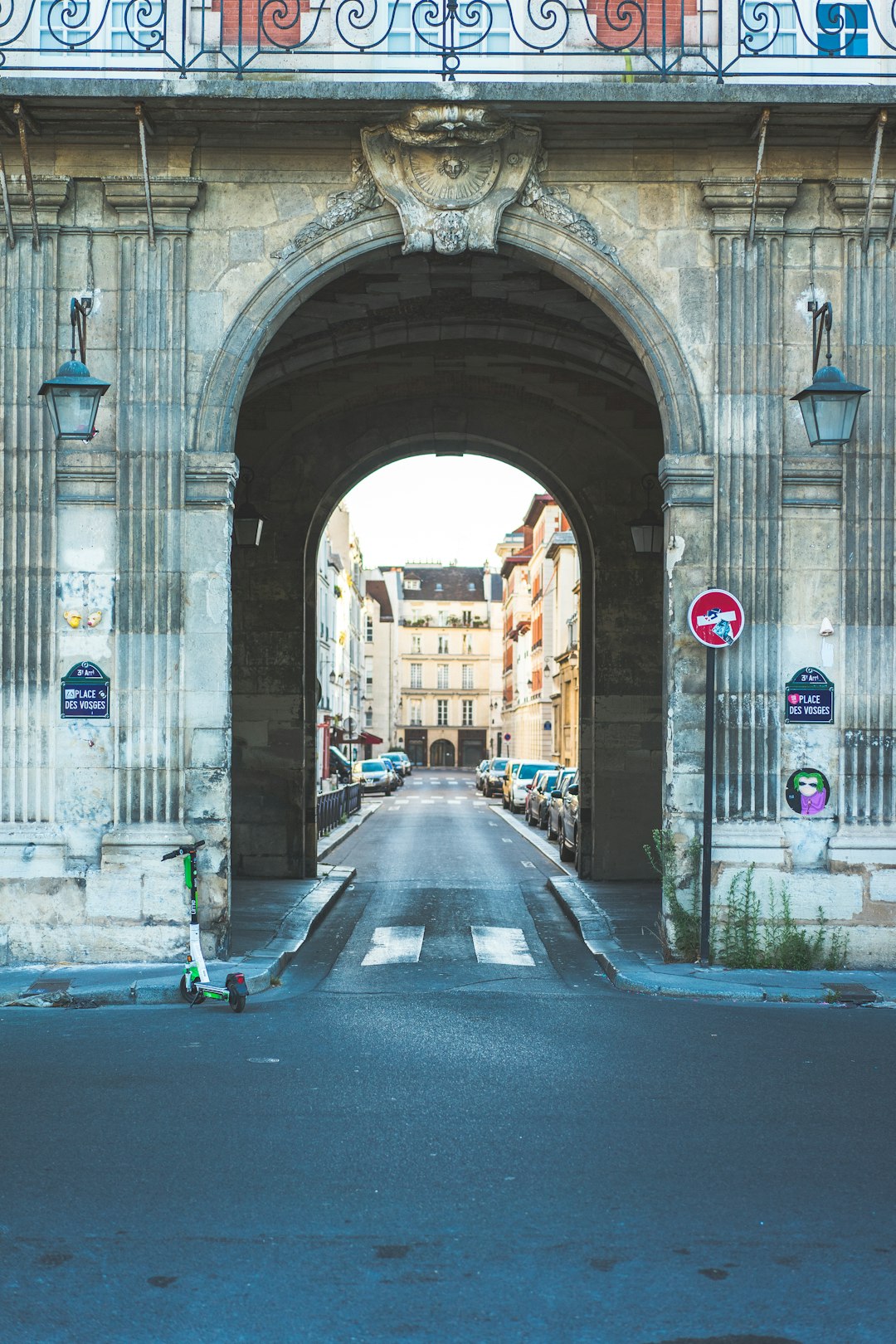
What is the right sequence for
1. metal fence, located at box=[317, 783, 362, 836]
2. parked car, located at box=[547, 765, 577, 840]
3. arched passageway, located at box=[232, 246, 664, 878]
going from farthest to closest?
metal fence, located at box=[317, 783, 362, 836], parked car, located at box=[547, 765, 577, 840], arched passageway, located at box=[232, 246, 664, 878]

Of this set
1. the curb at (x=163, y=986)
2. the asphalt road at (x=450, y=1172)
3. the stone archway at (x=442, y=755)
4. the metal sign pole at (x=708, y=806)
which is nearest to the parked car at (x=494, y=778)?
the curb at (x=163, y=986)

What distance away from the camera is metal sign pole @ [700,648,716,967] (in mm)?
11180

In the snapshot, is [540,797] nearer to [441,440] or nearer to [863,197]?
[441,440]

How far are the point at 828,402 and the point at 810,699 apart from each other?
239 centimetres

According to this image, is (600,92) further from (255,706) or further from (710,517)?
(255,706)

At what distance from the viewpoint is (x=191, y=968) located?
32.4 feet

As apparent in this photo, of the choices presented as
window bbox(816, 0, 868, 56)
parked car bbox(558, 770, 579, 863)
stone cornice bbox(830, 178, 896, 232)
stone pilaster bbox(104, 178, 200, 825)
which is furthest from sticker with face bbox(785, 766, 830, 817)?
parked car bbox(558, 770, 579, 863)

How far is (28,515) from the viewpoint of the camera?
11555 millimetres

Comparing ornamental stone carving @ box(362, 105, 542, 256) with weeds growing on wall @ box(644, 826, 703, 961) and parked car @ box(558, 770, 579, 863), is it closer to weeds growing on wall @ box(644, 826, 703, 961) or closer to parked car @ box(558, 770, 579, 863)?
weeds growing on wall @ box(644, 826, 703, 961)

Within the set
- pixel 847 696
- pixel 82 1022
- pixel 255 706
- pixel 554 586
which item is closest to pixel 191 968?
pixel 82 1022

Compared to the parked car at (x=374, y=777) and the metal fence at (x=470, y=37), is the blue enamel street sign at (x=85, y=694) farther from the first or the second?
the parked car at (x=374, y=777)

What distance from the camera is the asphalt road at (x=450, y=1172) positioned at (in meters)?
4.49

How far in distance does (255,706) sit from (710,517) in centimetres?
1029

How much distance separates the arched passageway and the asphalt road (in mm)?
9857
